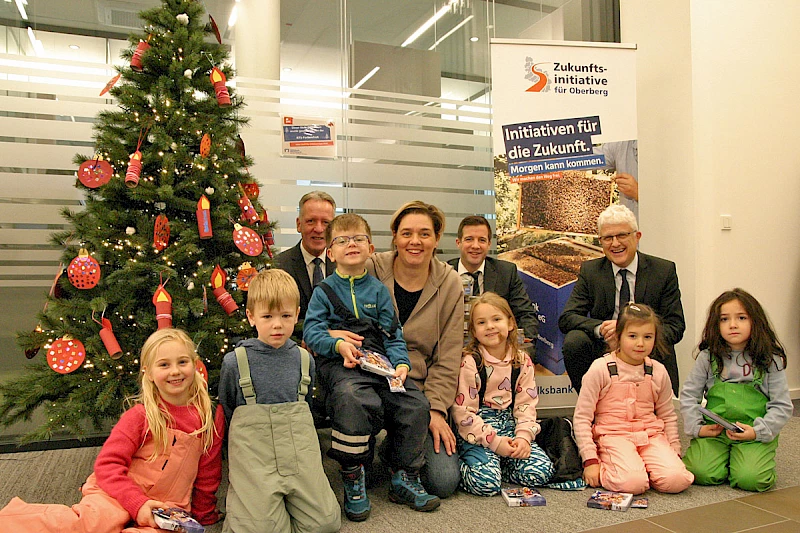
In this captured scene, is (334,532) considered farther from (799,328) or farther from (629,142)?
(799,328)

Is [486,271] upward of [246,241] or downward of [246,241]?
downward

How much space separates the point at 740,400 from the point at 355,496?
5.58 ft

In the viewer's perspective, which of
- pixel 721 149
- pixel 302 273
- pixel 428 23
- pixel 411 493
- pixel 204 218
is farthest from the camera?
pixel 428 23

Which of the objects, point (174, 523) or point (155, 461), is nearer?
point (174, 523)

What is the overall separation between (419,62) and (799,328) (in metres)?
3.36

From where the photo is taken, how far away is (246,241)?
114 inches

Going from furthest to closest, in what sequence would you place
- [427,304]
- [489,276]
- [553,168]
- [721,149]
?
[721,149]
[553,168]
[489,276]
[427,304]

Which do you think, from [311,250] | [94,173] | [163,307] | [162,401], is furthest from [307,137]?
[162,401]

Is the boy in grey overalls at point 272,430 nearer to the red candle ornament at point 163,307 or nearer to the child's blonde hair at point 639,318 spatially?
the red candle ornament at point 163,307

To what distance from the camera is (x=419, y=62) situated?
15.4ft

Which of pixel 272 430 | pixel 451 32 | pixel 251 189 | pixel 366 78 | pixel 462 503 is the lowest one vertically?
pixel 462 503

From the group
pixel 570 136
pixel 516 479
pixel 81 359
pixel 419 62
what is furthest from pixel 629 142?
pixel 81 359

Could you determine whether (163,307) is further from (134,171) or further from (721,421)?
(721,421)

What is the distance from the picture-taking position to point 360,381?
2.56 metres
